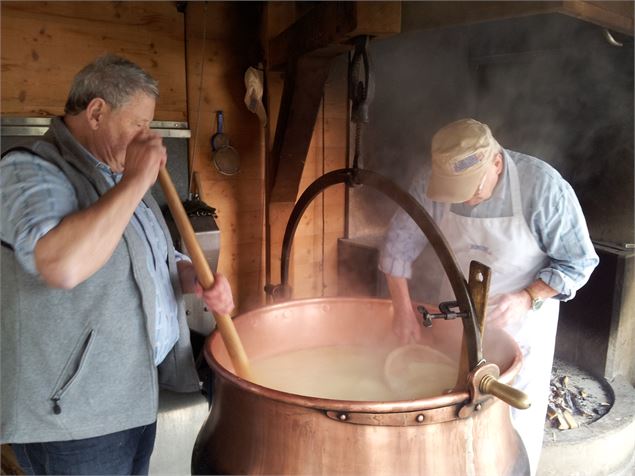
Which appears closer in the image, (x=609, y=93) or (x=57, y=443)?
(x=57, y=443)

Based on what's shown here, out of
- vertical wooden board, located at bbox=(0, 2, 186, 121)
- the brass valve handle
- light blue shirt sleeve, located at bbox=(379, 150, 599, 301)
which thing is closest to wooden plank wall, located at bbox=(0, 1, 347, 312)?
vertical wooden board, located at bbox=(0, 2, 186, 121)

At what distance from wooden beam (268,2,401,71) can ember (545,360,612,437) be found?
5.85 ft

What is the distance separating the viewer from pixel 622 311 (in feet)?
8.14

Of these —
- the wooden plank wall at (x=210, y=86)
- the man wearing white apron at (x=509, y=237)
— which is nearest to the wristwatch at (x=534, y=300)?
the man wearing white apron at (x=509, y=237)

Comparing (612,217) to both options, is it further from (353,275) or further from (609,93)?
(353,275)

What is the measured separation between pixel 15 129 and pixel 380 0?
155cm

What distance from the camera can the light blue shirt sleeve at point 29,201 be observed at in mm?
981

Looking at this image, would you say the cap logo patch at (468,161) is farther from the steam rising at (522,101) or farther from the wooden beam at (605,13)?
the steam rising at (522,101)

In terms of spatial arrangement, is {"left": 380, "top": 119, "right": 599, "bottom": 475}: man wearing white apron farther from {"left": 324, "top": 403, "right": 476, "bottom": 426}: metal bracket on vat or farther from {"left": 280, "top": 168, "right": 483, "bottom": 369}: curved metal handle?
{"left": 324, "top": 403, "right": 476, "bottom": 426}: metal bracket on vat

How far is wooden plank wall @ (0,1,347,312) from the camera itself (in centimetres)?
209

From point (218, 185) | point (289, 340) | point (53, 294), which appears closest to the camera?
point (53, 294)

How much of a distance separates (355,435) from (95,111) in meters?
0.92

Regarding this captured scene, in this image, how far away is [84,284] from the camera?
3.64ft

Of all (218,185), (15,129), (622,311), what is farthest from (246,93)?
(622,311)
